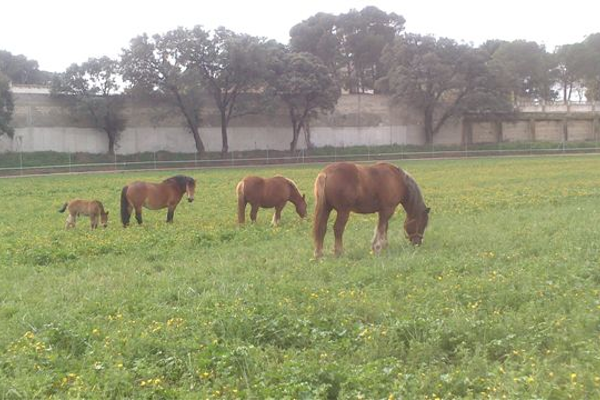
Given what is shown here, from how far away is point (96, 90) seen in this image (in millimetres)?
53875

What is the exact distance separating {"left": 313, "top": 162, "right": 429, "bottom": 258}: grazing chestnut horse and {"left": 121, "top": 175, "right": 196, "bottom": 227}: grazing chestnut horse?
5938 mm

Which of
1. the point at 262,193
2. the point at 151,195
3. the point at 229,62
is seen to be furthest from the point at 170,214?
the point at 229,62

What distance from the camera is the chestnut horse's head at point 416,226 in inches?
426

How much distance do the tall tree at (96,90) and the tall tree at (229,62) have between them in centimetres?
813

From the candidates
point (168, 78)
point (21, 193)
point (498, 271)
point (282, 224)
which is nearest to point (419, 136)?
point (168, 78)

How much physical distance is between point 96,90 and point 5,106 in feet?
27.7

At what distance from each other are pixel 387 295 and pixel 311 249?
3.72 meters

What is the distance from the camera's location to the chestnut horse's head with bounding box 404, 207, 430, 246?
1083cm

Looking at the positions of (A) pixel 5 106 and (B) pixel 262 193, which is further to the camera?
(A) pixel 5 106

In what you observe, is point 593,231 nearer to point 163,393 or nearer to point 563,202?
point 563,202

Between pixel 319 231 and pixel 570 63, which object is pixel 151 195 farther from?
pixel 570 63

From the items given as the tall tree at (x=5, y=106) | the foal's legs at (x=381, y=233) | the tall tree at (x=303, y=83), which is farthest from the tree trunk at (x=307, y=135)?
the foal's legs at (x=381, y=233)

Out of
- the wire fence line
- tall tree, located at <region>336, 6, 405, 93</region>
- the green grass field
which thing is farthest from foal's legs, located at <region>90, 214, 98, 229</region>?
tall tree, located at <region>336, 6, 405, 93</region>

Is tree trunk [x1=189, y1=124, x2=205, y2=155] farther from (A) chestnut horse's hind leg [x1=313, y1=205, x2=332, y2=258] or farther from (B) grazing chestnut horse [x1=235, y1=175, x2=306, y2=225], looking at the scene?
(A) chestnut horse's hind leg [x1=313, y1=205, x2=332, y2=258]
